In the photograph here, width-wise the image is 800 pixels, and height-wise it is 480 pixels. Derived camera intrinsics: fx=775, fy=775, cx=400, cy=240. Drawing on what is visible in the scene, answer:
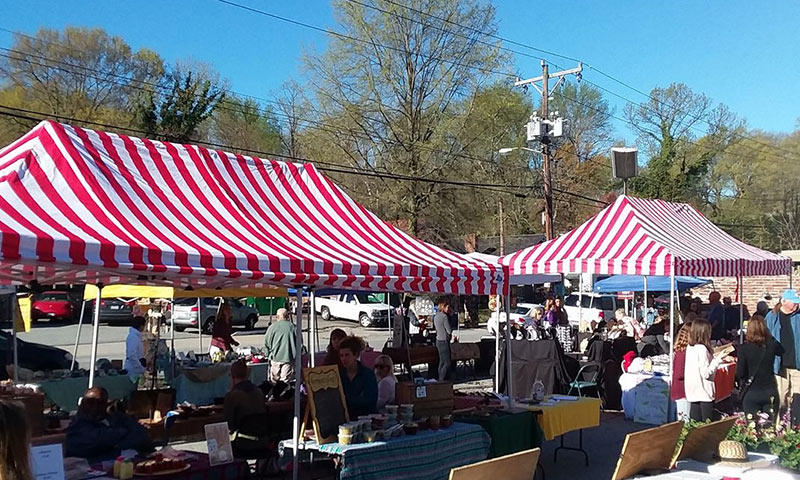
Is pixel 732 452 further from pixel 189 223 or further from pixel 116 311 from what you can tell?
pixel 116 311

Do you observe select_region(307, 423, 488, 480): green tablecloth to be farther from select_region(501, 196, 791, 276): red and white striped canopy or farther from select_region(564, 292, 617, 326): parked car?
select_region(564, 292, 617, 326): parked car

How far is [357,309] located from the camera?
104 feet

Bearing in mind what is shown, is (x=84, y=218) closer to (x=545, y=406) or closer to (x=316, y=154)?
(x=545, y=406)

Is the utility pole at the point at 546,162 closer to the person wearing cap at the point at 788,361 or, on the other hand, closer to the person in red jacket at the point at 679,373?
the person wearing cap at the point at 788,361

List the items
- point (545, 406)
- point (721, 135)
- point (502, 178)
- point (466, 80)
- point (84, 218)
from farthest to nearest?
point (721, 135), point (502, 178), point (466, 80), point (545, 406), point (84, 218)

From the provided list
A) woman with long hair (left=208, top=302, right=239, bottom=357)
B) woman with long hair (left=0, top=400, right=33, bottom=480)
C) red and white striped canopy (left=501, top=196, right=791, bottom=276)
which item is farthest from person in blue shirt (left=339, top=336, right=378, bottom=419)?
woman with long hair (left=208, top=302, right=239, bottom=357)

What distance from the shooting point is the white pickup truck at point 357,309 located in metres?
31.0

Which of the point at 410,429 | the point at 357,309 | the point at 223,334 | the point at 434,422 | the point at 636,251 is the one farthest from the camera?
the point at 357,309

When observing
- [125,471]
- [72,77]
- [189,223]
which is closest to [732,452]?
[125,471]

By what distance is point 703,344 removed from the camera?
8609mm

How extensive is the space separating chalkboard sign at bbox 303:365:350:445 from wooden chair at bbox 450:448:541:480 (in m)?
2.05

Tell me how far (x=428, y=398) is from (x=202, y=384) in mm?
5593

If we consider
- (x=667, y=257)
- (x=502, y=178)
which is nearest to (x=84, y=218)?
(x=667, y=257)

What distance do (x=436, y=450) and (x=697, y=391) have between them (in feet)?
11.1
